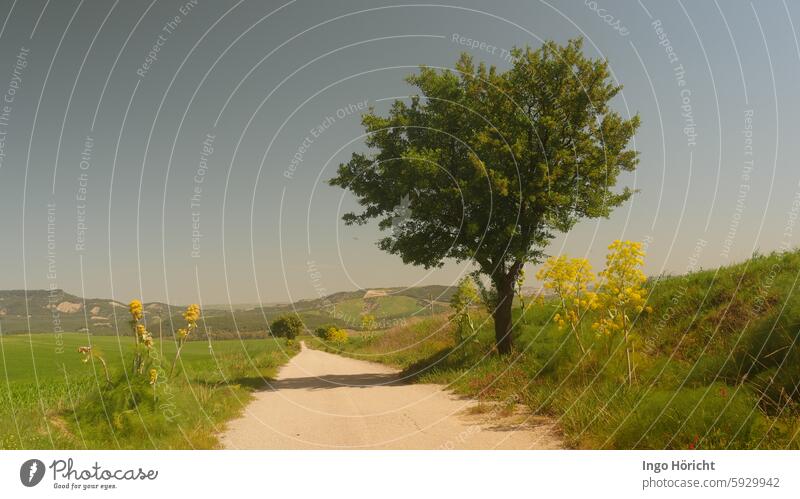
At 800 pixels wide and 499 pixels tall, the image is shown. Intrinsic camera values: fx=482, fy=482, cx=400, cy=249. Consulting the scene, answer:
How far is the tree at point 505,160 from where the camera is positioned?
1706 centimetres

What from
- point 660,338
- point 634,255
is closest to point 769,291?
point 660,338

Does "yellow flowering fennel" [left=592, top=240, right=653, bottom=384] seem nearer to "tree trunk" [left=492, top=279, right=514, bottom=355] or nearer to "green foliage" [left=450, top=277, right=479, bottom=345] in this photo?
"tree trunk" [left=492, top=279, right=514, bottom=355]

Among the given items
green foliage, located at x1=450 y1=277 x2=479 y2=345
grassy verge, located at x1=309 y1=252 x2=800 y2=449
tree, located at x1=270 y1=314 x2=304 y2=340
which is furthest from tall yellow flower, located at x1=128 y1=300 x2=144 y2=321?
tree, located at x1=270 y1=314 x2=304 y2=340

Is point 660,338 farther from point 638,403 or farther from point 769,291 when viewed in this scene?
point 638,403

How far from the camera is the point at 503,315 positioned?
18719 mm

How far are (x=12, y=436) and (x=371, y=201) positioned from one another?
1453 centimetres

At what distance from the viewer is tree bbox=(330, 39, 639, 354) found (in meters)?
17.1


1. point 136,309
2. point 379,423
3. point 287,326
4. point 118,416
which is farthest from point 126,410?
point 287,326
